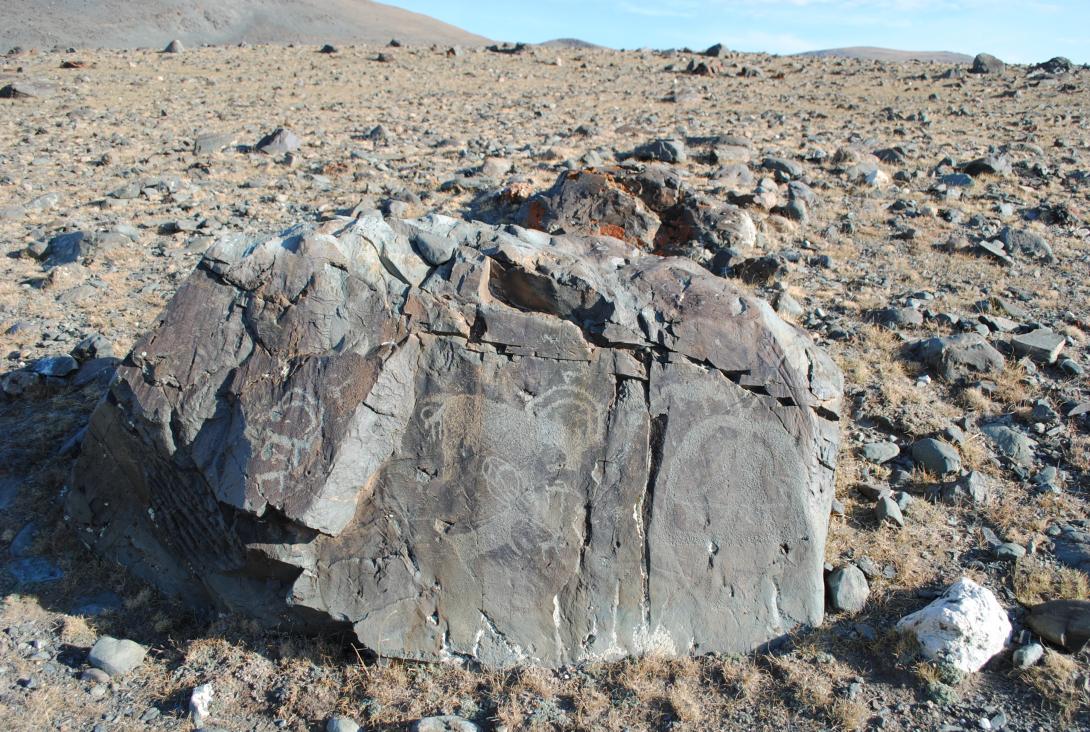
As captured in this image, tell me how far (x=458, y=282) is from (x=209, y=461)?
1.67 metres

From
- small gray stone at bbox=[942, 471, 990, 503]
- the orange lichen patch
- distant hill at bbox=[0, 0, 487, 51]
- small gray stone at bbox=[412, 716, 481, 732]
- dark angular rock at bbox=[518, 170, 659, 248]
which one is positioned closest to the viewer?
small gray stone at bbox=[412, 716, 481, 732]

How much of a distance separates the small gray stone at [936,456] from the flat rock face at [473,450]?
5.72 ft

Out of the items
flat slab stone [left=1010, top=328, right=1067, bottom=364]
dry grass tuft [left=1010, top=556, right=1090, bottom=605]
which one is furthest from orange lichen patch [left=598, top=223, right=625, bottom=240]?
dry grass tuft [left=1010, top=556, right=1090, bottom=605]

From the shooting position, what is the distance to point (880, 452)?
239 inches

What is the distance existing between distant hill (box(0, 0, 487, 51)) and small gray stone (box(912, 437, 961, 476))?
30.7 metres

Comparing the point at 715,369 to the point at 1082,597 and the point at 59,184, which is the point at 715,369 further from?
the point at 59,184

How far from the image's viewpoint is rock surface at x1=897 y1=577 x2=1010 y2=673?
4.15 m

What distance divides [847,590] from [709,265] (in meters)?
5.10

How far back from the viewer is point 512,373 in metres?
4.41

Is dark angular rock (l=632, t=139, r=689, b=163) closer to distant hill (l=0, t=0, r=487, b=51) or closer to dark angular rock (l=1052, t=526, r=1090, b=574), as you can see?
dark angular rock (l=1052, t=526, r=1090, b=574)

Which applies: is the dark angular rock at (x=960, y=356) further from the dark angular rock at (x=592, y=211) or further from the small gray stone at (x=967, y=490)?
the dark angular rock at (x=592, y=211)

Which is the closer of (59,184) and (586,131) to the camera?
(59,184)

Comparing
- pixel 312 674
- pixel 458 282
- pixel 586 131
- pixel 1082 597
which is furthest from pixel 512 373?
pixel 586 131

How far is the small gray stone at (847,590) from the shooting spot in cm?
462
